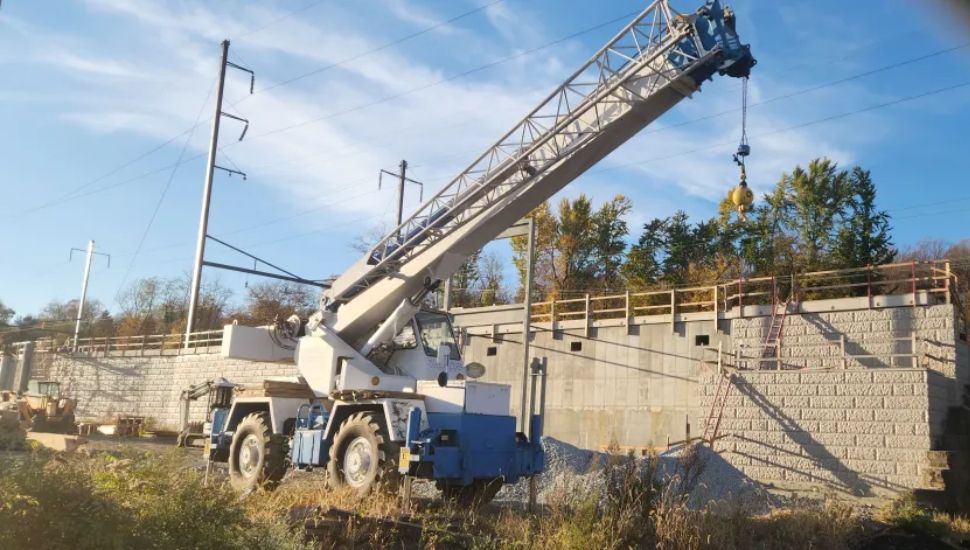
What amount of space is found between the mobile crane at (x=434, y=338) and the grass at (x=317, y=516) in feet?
2.45

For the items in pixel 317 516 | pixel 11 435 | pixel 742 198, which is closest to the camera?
pixel 317 516

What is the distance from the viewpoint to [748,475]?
19.8m

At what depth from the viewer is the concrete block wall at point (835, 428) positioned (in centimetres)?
1773

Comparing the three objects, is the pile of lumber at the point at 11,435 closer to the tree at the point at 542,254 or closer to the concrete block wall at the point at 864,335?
the concrete block wall at the point at 864,335

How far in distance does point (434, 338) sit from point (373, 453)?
2.80 m

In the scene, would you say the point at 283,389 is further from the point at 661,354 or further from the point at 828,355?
the point at 828,355

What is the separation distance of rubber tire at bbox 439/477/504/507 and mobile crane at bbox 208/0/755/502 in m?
0.02

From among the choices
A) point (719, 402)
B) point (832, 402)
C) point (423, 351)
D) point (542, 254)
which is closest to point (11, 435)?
point (423, 351)

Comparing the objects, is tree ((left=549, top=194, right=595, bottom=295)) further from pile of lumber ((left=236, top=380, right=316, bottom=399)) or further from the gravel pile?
pile of lumber ((left=236, top=380, right=316, bottom=399))

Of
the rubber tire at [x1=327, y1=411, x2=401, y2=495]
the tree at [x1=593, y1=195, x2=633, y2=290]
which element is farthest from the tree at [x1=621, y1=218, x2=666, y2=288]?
the rubber tire at [x1=327, y1=411, x2=401, y2=495]

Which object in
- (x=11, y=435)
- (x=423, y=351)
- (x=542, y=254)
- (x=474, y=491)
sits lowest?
(x=474, y=491)

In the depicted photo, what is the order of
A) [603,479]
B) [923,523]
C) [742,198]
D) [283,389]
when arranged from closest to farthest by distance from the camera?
1. [923,523]
2. [603,479]
3. [742,198]
4. [283,389]

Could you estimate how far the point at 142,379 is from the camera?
41125 millimetres

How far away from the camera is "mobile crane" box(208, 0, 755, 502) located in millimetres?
11320
